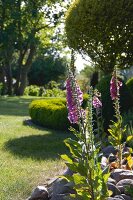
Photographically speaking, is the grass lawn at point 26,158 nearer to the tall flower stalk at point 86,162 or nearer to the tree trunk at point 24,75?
the tall flower stalk at point 86,162

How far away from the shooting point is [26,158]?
6848 mm

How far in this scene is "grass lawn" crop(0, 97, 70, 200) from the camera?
5184 millimetres

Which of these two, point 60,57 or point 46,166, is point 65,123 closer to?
point 46,166

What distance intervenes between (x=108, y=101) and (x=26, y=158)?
2.46 meters

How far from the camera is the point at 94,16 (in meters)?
10.2

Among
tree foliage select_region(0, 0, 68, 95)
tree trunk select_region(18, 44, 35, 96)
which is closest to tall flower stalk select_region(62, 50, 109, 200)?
tree foliage select_region(0, 0, 68, 95)

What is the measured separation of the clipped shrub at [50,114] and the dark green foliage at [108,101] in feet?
6.47

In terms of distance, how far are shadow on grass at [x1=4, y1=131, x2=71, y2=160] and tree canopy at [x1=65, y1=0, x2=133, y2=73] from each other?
259 centimetres

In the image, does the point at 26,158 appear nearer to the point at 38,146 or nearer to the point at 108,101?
the point at 38,146

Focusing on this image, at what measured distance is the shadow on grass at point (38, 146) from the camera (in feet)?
23.4

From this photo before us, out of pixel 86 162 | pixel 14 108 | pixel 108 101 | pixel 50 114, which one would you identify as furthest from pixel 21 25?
pixel 86 162

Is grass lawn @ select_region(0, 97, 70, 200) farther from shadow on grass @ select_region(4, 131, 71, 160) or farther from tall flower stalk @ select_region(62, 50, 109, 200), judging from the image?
tall flower stalk @ select_region(62, 50, 109, 200)

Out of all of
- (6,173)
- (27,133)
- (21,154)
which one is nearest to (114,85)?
(6,173)

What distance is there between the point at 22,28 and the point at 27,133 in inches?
754
